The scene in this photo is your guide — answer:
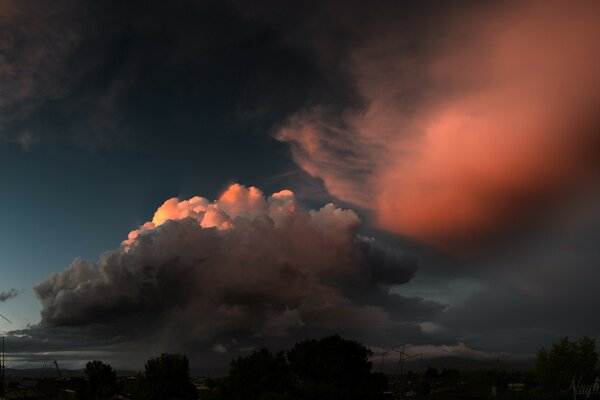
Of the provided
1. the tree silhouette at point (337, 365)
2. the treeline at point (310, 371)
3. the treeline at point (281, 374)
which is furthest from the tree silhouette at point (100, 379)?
the tree silhouette at point (337, 365)

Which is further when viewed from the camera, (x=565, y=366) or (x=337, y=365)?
(x=565, y=366)

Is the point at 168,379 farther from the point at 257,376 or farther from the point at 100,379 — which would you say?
the point at 100,379

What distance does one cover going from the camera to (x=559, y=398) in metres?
143

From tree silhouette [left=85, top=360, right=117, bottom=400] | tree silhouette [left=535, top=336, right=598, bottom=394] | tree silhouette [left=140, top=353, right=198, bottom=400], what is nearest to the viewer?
tree silhouette [left=140, top=353, right=198, bottom=400]

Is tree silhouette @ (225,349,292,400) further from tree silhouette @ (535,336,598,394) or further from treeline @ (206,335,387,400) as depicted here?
tree silhouette @ (535,336,598,394)

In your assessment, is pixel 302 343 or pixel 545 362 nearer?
pixel 302 343

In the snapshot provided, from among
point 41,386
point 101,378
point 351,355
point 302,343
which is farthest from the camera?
point 41,386

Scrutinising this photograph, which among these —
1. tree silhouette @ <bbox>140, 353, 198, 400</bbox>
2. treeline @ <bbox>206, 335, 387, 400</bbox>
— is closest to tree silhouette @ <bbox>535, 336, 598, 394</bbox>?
treeline @ <bbox>206, 335, 387, 400</bbox>

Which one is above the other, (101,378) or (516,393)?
(101,378)

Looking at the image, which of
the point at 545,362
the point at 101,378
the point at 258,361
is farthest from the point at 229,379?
the point at 545,362

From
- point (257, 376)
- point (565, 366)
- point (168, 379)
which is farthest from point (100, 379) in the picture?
point (565, 366)

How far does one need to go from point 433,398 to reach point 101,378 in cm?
8562

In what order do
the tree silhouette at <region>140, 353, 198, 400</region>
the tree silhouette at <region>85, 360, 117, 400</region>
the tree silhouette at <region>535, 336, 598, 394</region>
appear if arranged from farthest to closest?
the tree silhouette at <region>535, 336, 598, 394</region>
the tree silhouette at <region>85, 360, 117, 400</region>
the tree silhouette at <region>140, 353, 198, 400</region>

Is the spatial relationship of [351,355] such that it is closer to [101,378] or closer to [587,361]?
[101,378]
